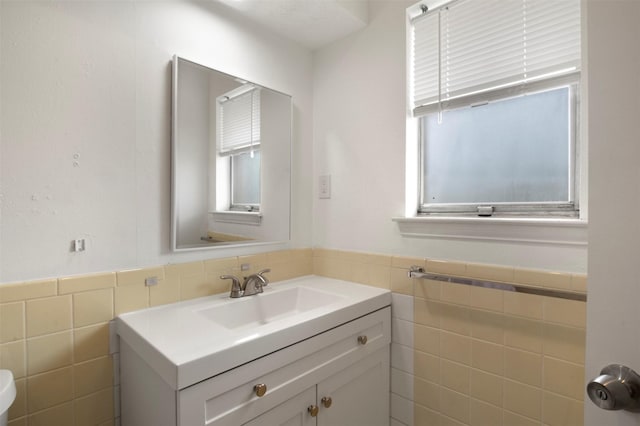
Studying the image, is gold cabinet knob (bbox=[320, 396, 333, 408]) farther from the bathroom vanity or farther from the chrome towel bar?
the chrome towel bar

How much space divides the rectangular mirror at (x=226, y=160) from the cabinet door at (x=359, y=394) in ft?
2.51

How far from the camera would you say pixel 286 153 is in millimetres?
1817

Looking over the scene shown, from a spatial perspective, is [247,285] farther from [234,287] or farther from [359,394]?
[359,394]

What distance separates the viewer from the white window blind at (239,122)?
1.54 metres

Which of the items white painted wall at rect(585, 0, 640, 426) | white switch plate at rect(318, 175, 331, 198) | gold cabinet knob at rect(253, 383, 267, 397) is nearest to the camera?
white painted wall at rect(585, 0, 640, 426)

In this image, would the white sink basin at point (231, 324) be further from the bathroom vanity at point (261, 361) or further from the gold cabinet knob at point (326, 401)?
the gold cabinet knob at point (326, 401)

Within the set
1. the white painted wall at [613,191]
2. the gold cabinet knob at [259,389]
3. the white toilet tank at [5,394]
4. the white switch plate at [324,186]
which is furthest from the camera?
the white switch plate at [324,186]

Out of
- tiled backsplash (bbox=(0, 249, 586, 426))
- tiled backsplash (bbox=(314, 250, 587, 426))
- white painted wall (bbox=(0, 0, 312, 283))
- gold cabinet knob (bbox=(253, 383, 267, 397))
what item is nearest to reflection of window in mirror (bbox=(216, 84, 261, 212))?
white painted wall (bbox=(0, 0, 312, 283))

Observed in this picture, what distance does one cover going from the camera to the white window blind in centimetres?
154

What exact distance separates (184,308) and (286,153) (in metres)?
0.97

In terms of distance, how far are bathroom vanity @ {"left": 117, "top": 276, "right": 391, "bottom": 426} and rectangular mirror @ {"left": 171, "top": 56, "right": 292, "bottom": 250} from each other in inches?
12.9

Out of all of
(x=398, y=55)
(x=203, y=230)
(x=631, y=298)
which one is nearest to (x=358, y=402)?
(x=203, y=230)

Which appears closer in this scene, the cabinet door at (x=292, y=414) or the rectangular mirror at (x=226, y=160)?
the cabinet door at (x=292, y=414)

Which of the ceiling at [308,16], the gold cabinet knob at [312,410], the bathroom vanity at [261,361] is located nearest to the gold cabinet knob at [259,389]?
the bathroom vanity at [261,361]
